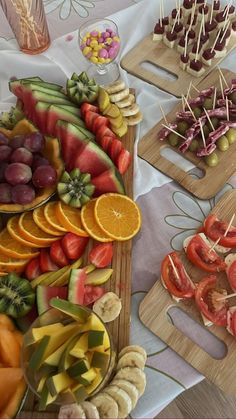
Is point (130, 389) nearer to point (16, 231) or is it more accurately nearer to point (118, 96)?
point (16, 231)

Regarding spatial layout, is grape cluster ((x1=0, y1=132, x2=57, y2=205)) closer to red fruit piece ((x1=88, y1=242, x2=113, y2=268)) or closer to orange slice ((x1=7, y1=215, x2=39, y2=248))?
orange slice ((x1=7, y1=215, x2=39, y2=248))

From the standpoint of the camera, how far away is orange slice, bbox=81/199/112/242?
1.33m

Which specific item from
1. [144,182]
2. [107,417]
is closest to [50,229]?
[144,182]

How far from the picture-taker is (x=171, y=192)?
149 cm

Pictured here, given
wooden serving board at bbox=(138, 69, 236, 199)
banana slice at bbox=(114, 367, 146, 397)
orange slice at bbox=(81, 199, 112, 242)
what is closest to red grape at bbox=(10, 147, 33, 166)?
orange slice at bbox=(81, 199, 112, 242)

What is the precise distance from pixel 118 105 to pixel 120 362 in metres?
0.90

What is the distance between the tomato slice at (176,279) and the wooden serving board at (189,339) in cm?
2

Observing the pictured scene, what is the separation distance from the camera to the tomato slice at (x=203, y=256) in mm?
1281

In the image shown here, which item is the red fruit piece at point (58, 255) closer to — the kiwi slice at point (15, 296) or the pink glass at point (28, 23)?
the kiwi slice at point (15, 296)

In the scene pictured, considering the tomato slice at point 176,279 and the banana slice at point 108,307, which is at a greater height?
the tomato slice at point 176,279

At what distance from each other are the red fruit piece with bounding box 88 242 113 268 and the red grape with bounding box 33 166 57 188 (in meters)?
0.24

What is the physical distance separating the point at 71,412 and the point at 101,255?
0.44 metres

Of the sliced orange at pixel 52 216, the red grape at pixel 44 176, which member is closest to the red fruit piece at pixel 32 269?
the sliced orange at pixel 52 216

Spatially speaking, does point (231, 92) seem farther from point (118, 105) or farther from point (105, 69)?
point (105, 69)
